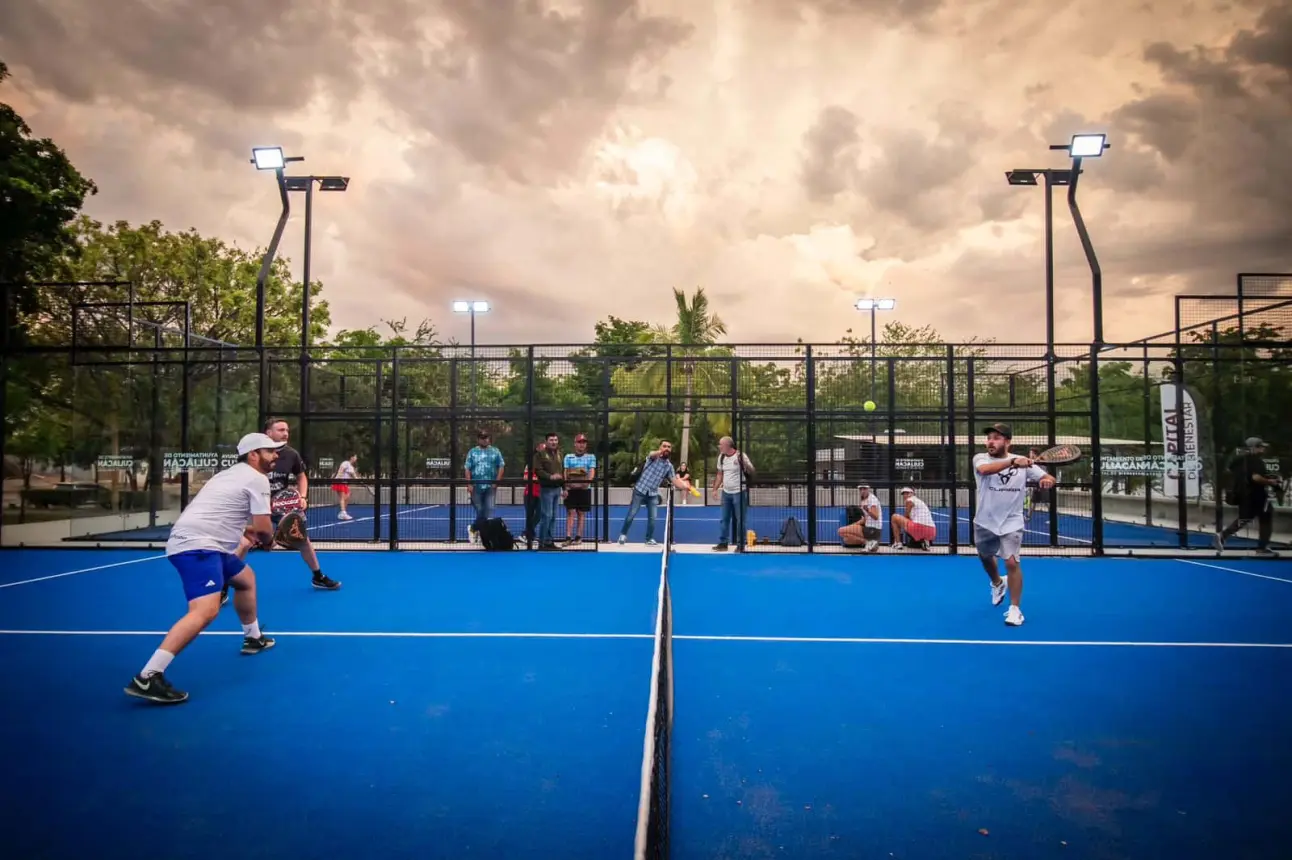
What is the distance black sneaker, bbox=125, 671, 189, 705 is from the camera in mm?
4793

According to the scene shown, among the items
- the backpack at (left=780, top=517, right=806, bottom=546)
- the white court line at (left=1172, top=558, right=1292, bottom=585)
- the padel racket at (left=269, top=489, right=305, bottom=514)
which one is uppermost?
the padel racket at (left=269, top=489, right=305, bottom=514)

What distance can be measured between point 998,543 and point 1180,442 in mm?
8178

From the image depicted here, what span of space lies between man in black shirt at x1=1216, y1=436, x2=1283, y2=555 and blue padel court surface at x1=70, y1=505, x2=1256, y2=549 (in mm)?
624

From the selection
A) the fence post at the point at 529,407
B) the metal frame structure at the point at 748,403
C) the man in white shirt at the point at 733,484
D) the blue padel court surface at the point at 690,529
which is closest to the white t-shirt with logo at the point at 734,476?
the man in white shirt at the point at 733,484

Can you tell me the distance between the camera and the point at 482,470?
12906mm

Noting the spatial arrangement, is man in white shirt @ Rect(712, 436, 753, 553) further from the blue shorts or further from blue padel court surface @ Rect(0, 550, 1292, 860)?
the blue shorts

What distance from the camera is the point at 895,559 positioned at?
39.3ft

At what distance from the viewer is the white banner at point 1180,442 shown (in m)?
12.6

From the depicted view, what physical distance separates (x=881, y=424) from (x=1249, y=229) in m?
12.6

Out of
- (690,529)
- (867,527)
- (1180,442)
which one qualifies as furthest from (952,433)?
(690,529)

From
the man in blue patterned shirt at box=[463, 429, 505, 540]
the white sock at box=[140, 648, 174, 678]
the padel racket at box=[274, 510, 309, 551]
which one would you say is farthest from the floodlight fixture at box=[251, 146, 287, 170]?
the white sock at box=[140, 648, 174, 678]

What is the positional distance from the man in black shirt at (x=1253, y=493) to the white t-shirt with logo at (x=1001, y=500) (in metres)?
7.14

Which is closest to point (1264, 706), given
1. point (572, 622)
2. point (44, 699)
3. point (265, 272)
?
point (572, 622)

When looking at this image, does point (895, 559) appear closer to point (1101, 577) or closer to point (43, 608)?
point (1101, 577)
